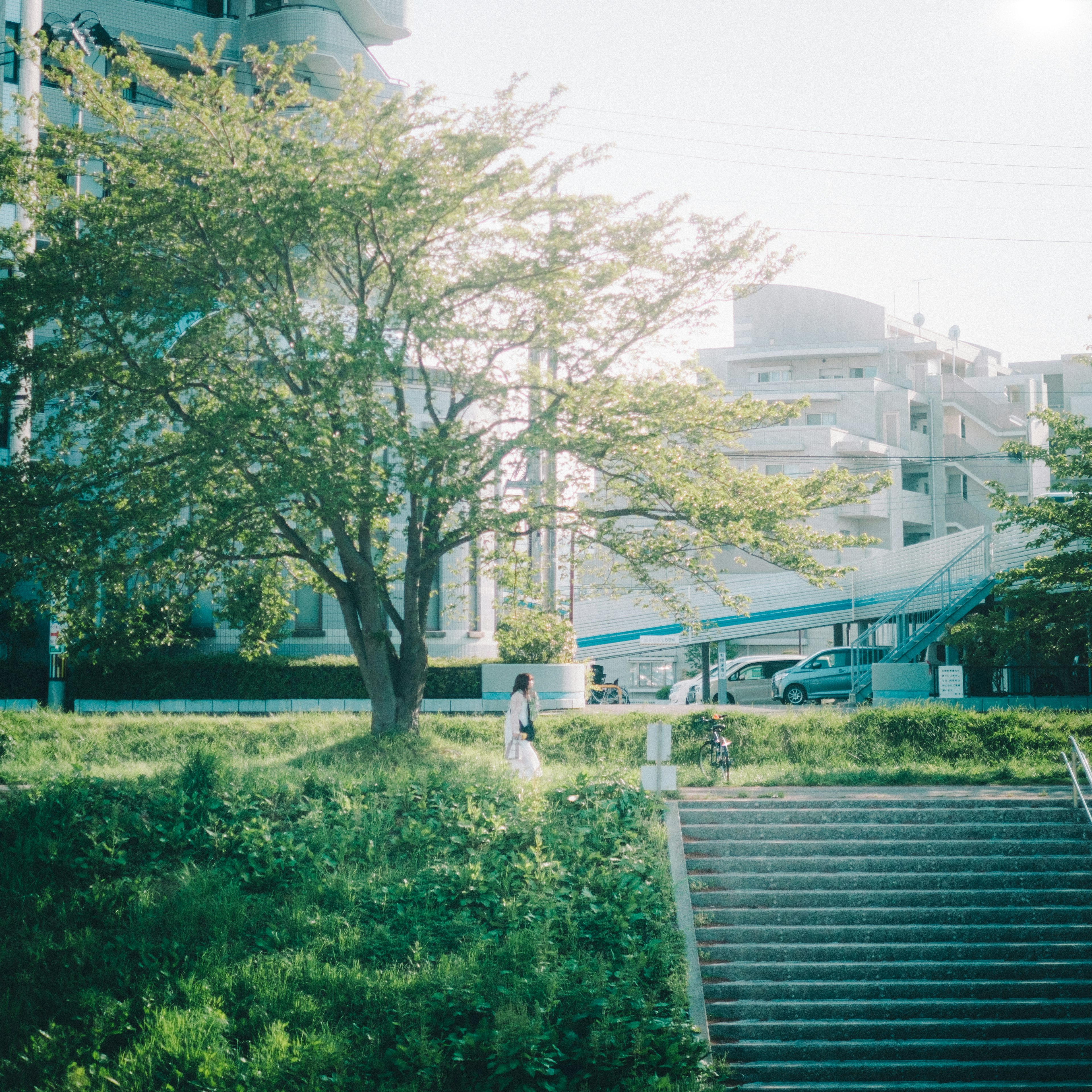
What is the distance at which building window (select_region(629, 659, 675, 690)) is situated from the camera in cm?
5412

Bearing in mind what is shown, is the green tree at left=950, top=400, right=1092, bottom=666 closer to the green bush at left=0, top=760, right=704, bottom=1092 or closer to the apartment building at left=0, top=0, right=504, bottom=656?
the green bush at left=0, top=760, right=704, bottom=1092

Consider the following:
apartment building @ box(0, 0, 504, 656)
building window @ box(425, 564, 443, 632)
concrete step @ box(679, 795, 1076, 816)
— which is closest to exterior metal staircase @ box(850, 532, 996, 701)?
apartment building @ box(0, 0, 504, 656)

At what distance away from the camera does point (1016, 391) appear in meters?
57.9

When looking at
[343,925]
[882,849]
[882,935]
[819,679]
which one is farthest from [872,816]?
[819,679]

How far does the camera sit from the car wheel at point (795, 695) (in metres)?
34.4

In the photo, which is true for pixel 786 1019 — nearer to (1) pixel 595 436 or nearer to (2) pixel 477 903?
(2) pixel 477 903

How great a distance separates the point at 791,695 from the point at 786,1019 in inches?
937

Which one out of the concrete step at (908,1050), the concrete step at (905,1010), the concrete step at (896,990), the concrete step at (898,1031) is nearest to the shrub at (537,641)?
the concrete step at (896,990)

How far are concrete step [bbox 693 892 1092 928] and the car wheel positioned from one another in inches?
844

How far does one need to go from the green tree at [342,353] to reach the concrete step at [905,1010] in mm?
7701

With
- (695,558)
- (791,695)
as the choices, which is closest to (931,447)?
(791,695)

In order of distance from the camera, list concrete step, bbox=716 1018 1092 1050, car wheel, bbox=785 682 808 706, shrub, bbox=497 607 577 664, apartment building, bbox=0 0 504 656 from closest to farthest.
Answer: concrete step, bbox=716 1018 1092 1050 < shrub, bbox=497 607 577 664 < apartment building, bbox=0 0 504 656 < car wheel, bbox=785 682 808 706

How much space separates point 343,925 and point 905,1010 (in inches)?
233

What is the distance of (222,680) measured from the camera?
26.0 m
